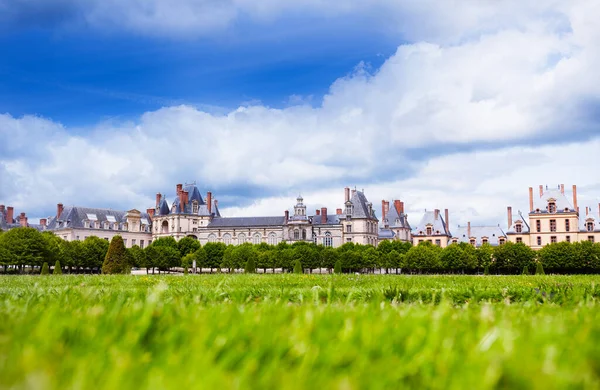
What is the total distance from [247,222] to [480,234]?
41.3 metres

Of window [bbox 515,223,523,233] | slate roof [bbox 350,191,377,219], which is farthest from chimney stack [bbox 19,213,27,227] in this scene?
window [bbox 515,223,523,233]

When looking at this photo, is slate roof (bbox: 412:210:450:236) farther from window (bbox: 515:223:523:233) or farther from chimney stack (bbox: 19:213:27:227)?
chimney stack (bbox: 19:213:27:227)

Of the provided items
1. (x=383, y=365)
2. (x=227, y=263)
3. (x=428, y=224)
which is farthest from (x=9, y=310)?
(x=428, y=224)

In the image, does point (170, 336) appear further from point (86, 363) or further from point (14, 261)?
point (14, 261)

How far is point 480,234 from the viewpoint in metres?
84.5

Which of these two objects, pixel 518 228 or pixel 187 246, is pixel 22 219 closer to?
pixel 187 246

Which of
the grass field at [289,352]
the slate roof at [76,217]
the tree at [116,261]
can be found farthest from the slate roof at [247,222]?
the grass field at [289,352]

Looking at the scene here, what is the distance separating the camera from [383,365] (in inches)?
73.7

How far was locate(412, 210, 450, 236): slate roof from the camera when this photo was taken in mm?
88312

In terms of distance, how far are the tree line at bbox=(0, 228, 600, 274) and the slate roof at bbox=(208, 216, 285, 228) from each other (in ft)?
54.7

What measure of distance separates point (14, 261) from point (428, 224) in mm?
60940

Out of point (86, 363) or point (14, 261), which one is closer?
point (86, 363)

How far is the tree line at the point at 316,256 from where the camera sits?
2359 inches

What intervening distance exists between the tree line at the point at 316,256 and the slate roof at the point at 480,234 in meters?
10.1
